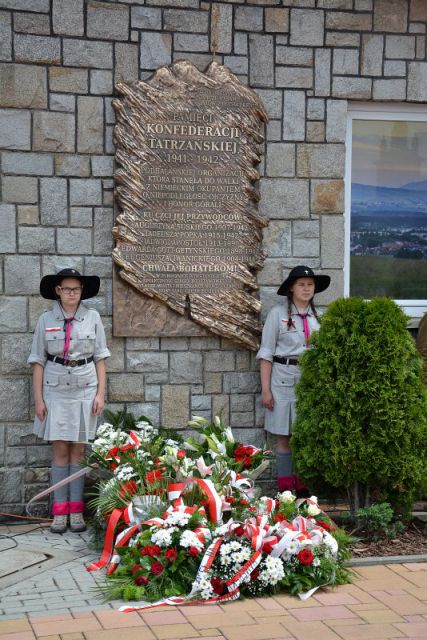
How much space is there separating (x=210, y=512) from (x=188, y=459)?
540 millimetres

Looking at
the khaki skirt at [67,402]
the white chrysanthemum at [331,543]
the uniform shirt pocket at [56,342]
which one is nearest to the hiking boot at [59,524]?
the khaki skirt at [67,402]

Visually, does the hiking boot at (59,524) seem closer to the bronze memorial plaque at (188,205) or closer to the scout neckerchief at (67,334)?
the scout neckerchief at (67,334)

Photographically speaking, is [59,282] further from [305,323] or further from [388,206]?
[388,206]

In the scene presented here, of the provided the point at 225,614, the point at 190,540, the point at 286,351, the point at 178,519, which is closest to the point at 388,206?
the point at 286,351

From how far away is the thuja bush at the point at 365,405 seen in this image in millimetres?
5645

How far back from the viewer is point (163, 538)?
483cm

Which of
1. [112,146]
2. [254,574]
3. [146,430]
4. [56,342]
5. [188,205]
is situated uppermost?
[112,146]

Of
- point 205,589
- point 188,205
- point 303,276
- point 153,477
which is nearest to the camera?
point 205,589

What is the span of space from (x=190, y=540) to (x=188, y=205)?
273cm

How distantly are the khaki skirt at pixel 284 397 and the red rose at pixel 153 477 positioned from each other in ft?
4.46

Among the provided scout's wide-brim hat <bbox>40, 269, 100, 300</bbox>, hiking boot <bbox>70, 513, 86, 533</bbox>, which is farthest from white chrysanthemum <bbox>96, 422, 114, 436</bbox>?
scout's wide-brim hat <bbox>40, 269, 100, 300</bbox>

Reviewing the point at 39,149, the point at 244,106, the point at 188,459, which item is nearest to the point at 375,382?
the point at 188,459

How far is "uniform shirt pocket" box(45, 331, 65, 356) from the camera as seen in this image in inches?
244

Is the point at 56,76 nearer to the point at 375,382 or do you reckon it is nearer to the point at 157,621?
the point at 375,382
